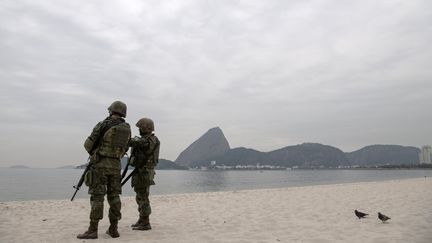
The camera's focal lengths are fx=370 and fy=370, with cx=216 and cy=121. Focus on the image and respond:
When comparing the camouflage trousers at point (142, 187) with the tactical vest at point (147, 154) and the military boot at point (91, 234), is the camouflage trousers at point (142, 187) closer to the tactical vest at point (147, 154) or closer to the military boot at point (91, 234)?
the tactical vest at point (147, 154)

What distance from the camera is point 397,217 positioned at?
9.78 m

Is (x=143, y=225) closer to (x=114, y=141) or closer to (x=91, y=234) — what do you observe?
(x=91, y=234)

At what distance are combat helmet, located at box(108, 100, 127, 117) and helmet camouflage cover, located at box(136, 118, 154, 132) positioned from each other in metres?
0.72

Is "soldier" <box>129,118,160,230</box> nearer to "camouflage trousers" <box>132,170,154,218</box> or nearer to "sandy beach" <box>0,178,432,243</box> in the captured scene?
"camouflage trousers" <box>132,170,154,218</box>

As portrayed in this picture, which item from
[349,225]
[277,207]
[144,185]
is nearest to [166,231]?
[144,185]

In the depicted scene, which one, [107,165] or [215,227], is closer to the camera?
[107,165]

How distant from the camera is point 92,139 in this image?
7191 millimetres

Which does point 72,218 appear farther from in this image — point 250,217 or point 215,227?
point 250,217

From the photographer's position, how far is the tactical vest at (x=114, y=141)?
23.7 ft

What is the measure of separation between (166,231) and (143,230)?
0.54 meters

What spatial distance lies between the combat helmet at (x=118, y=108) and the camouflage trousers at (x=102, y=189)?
46.6 inches

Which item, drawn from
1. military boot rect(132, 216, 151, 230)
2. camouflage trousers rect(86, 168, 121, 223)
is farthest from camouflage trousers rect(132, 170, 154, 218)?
camouflage trousers rect(86, 168, 121, 223)

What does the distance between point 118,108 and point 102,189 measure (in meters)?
1.65

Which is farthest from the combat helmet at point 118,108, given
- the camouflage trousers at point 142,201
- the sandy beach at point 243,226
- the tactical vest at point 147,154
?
the sandy beach at point 243,226
